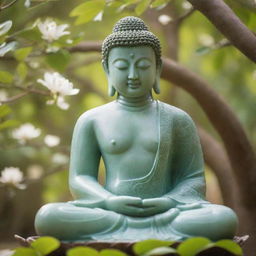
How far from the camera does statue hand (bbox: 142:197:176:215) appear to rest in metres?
3.40

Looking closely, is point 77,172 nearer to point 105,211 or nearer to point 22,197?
point 105,211

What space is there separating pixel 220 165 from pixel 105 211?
7.34 ft

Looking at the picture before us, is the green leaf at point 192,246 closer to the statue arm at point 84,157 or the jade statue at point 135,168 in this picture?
the jade statue at point 135,168

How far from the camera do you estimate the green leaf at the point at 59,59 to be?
4.34 metres

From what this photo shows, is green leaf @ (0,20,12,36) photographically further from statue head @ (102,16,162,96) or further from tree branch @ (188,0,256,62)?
tree branch @ (188,0,256,62)

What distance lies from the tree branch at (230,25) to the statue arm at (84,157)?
0.87 m

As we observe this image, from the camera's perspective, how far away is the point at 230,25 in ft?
11.7

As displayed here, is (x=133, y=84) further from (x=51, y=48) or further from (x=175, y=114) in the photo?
(x=51, y=48)

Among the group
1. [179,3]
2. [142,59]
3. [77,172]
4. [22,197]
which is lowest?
[22,197]

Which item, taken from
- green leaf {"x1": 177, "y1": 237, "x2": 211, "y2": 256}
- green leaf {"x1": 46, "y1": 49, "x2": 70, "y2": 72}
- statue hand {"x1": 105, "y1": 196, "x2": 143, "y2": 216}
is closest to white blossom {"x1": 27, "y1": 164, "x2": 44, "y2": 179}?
green leaf {"x1": 46, "y1": 49, "x2": 70, "y2": 72}

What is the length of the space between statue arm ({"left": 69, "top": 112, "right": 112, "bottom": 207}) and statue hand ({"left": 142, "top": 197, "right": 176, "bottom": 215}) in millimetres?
355

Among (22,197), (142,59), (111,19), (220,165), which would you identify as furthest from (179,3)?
(22,197)

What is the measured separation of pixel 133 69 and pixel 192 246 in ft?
4.39

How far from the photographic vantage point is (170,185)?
3.77 metres
